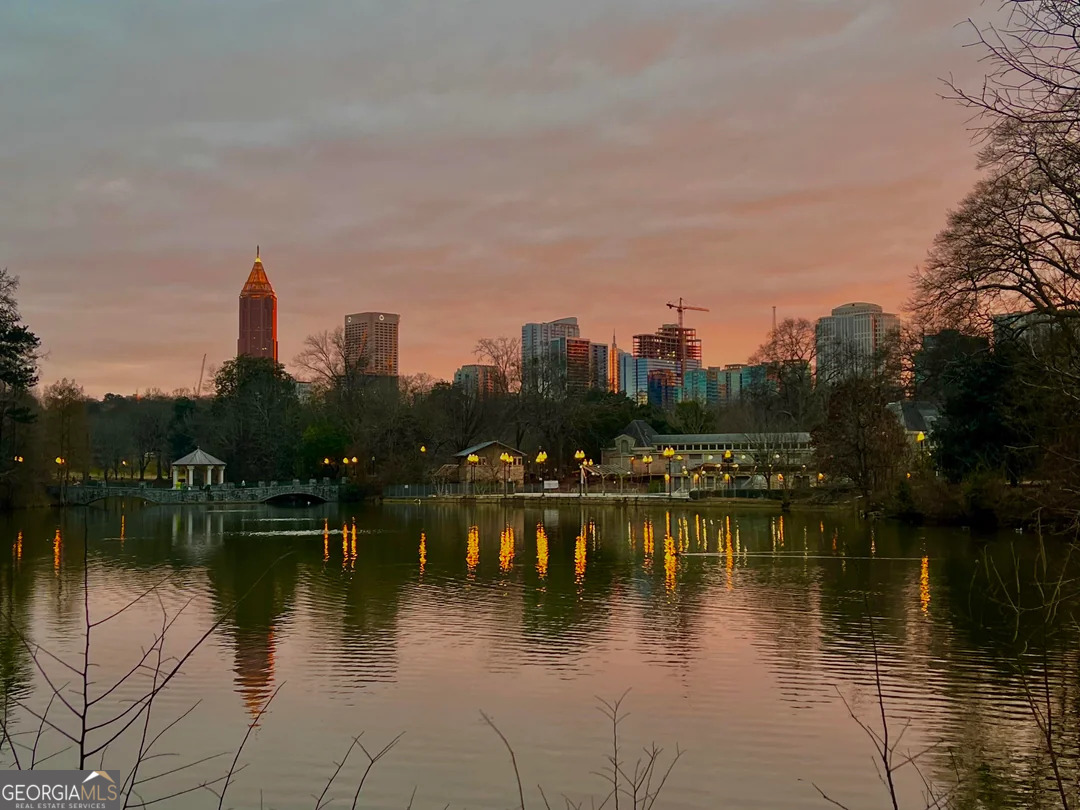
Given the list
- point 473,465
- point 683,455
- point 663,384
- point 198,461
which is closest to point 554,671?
point 473,465

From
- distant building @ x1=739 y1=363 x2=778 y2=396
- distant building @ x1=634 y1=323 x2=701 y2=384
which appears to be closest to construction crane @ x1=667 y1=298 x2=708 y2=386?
distant building @ x1=634 y1=323 x2=701 y2=384

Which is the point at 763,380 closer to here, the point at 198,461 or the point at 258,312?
the point at 198,461

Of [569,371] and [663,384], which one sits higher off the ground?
[663,384]

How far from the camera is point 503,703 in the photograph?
10.1 meters

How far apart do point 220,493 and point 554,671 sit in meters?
54.6

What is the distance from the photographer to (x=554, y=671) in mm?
11477

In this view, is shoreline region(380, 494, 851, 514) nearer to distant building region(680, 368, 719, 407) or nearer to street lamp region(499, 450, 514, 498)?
street lamp region(499, 450, 514, 498)

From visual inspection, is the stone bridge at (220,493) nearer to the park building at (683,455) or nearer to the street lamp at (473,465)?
the street lamp at (473,465)

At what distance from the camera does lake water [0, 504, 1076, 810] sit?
26.2 ft

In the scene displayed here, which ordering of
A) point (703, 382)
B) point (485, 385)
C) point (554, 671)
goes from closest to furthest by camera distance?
point (554, 671) < point (485, 385) < point (703, 382)

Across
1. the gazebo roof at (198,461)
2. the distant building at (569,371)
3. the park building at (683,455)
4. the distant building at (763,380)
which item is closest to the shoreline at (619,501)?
the park building at (683,455)

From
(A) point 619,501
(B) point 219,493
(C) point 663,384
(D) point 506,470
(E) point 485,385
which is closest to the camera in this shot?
(A) point 619,501

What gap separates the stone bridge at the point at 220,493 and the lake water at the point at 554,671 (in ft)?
127

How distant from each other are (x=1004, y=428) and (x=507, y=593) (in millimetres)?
21169
